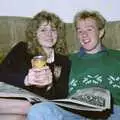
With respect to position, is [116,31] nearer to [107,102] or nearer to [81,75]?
[81,75]

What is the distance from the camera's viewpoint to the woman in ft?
5.92

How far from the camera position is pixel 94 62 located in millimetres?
1902

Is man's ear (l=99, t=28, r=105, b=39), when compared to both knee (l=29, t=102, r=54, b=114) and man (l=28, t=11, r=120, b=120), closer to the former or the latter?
man (l=28, t=11, r=120, b=120)

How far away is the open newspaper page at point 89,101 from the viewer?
4.58 ft

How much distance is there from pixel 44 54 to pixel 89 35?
0.27 m

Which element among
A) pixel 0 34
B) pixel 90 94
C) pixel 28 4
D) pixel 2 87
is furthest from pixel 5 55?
pixel 90 94

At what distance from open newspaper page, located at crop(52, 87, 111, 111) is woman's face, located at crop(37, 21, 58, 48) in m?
0.45

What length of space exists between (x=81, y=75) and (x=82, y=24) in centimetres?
29

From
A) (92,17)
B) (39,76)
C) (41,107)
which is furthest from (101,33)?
(41,107)

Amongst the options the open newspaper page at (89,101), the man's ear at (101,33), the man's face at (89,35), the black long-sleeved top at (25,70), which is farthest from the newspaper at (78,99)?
the man's ear at (101,33)

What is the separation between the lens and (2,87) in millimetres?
1570

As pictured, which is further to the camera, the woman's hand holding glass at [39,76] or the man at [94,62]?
the man at [94,62]

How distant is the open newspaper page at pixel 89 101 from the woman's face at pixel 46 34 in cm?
45

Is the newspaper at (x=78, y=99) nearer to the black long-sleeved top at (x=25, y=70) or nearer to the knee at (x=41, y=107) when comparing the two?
the knee at (x=41, y=107)
